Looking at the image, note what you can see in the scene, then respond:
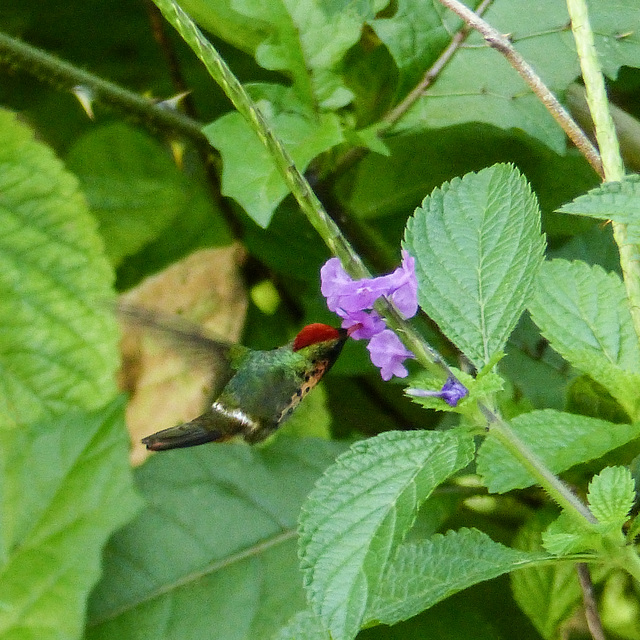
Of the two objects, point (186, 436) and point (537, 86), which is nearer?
point (537, 86)

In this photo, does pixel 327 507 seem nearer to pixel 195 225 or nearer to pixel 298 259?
pixel 298 259

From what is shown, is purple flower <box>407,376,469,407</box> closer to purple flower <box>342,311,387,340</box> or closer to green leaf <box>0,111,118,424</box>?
purple flower <box>342,311,387,340</box>

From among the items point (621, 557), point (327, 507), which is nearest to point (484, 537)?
point (621, 557)

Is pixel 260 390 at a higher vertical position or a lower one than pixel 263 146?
lower

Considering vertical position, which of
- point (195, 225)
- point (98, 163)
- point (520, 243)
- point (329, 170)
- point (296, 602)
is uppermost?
point (520, 243)

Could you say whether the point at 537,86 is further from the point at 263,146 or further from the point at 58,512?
the point at 58,512

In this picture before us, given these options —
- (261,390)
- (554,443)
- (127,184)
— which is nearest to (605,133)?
(554,443)

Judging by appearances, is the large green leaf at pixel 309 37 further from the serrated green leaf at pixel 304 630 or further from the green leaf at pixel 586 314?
the serrated green leaf at pixel 304 630
